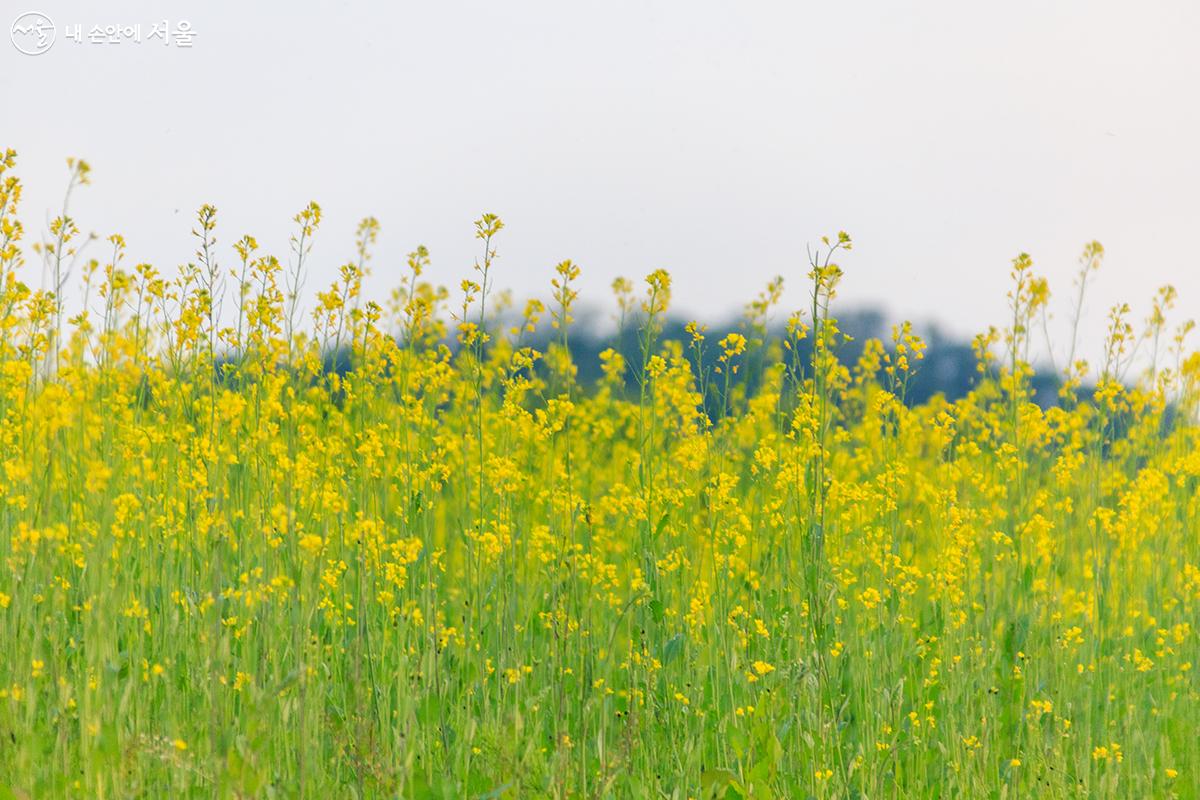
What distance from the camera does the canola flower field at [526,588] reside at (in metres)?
2.49

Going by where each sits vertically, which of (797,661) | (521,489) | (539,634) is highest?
(521,489)

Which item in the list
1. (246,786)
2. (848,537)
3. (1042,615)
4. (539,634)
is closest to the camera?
(246,786)

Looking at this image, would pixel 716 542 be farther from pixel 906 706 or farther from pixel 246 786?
pixel 246 786

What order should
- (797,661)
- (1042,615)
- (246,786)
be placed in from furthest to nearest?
1. (1042,615)
2. (797,661)
3. (246,786)

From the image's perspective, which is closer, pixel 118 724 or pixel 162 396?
pixel 118 724

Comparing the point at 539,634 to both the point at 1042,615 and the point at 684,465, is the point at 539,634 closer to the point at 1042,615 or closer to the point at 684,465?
the point at 684,465

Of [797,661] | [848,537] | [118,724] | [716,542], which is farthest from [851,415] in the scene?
[118,724]

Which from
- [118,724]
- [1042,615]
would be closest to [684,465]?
Result: [1042,615]

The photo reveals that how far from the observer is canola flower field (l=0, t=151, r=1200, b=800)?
2.49 metres

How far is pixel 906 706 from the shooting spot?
11.0 feet

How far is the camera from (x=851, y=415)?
227 inches

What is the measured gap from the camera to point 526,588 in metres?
3.42

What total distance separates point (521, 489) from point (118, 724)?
1.46 metres

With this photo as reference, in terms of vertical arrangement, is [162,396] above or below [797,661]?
above
